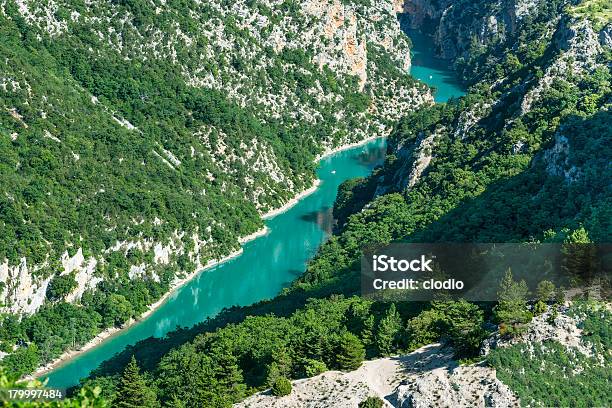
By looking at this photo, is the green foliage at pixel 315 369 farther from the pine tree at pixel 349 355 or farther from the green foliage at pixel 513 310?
the green foliage at pixel 513 310

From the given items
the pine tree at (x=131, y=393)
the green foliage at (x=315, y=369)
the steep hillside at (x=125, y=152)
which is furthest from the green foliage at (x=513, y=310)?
the steep hillside at (x=125, y=152)

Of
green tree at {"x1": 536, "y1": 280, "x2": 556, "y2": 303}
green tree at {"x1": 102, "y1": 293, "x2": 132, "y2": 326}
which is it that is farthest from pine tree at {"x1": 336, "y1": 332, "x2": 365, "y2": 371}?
green tree at {"x1": 102, "y1": 293, "x2": 132, "y2": 326}

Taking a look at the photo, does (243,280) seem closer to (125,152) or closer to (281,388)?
(125,152)

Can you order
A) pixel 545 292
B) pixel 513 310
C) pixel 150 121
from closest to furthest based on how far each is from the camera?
1. pixel 513 310
2. pixel 545 292
3. pixel 150 121

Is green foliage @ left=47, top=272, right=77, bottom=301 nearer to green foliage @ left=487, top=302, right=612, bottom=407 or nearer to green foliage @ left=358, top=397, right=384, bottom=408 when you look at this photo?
green foliage @ left=358, top=397, right=384, bottom=408

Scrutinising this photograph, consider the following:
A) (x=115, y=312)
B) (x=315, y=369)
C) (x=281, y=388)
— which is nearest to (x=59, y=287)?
(x=115, y=312)
